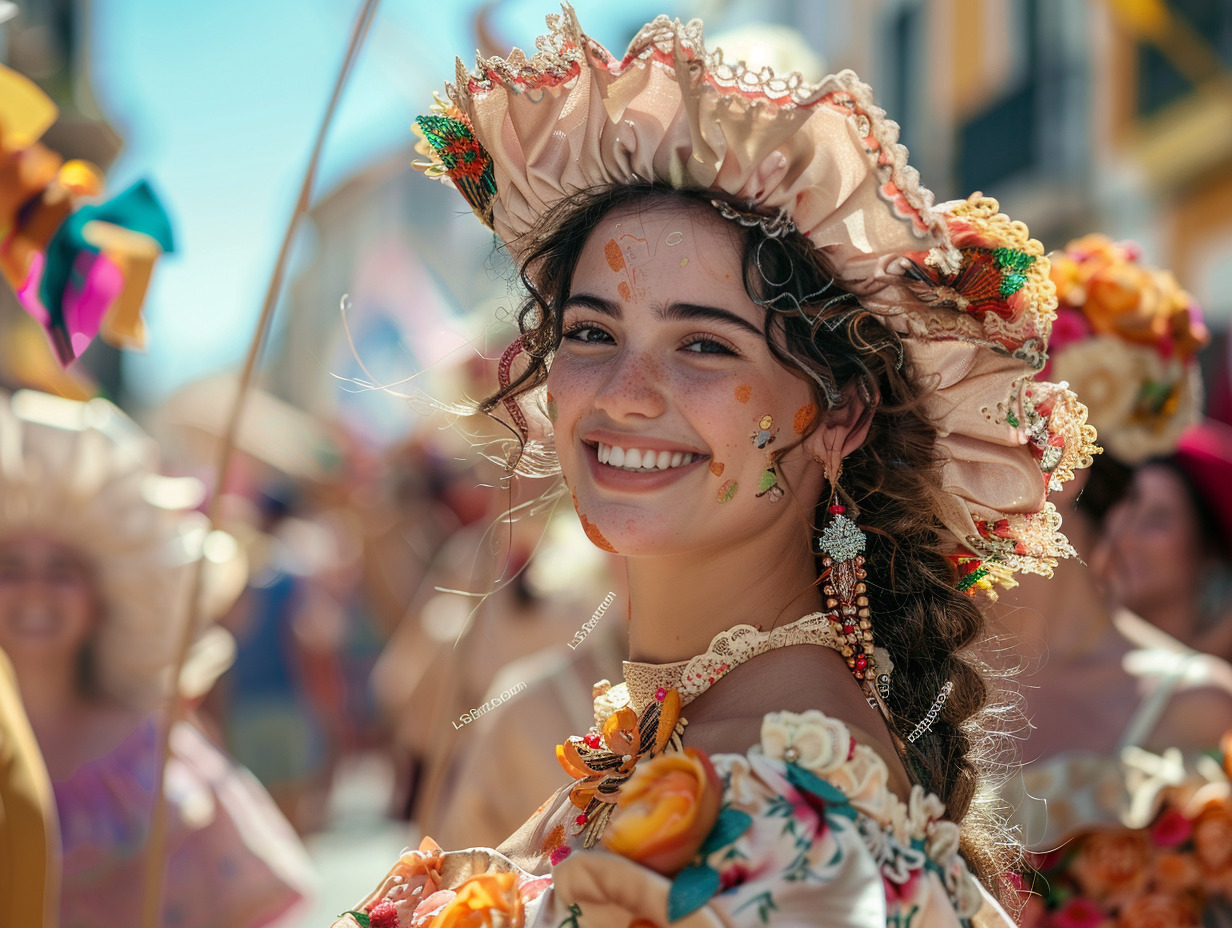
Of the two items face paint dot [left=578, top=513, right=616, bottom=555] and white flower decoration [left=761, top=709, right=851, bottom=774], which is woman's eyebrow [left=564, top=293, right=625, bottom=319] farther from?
white flower decoration [left=761, top=709, right=851, bottom=774]

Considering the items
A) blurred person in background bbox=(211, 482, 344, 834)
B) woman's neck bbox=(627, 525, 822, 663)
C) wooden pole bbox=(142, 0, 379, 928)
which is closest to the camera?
woman's neck bbox=(627, 525, 822, 663)

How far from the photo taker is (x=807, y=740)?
59.9 inches

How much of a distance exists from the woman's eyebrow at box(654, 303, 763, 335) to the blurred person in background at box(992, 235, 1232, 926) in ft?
4.27

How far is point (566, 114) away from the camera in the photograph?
1.92 meters

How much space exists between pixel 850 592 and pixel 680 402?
0.40 meters

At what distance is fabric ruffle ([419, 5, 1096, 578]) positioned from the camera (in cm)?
168

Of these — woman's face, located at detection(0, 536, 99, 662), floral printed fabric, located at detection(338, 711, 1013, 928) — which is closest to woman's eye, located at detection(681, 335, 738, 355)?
floral printed fabric, located at detection(338, 711, 1013, 928)

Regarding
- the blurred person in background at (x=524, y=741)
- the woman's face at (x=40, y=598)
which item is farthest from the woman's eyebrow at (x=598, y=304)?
the woman's face at (x=40, y=598)

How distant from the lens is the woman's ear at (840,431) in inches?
75.0

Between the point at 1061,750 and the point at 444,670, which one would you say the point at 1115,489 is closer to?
the point at 1061,750

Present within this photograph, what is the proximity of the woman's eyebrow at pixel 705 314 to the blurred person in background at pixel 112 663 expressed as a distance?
86.6 inches

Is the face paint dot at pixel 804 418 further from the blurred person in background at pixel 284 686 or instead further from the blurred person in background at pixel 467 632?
the blurred person in background at pixel 284 686

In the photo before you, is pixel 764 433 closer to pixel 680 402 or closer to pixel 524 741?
pixel 680 402

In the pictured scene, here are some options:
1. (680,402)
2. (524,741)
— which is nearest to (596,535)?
(680,402)
